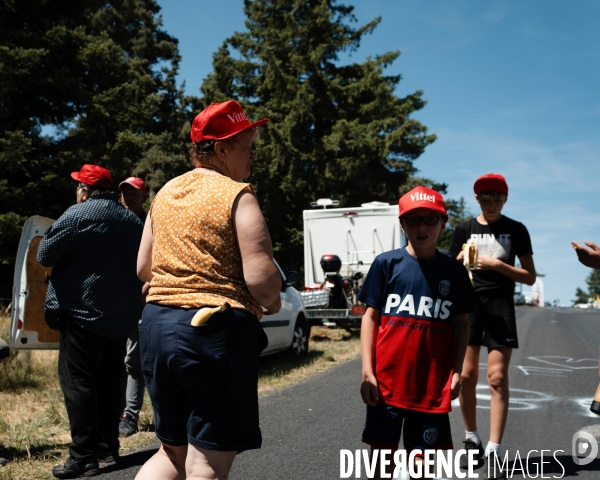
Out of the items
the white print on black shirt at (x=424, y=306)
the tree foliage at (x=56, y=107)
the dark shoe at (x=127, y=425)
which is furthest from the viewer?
the tree foliage at (x=56, y=107)

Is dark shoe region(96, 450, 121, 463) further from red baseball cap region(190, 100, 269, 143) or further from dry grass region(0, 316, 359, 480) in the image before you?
red baseball cap region(190, 100, 269, 143)

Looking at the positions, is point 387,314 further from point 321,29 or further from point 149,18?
point 149,18

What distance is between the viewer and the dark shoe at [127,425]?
519 centimetres

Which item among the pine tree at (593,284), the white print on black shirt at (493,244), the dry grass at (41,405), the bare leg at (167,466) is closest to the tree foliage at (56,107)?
the dry grass at (41,405)

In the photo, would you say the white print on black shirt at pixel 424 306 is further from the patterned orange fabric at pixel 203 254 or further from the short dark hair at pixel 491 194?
the short dark hair at pixel 491 194

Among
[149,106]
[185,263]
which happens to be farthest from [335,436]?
[149,106]

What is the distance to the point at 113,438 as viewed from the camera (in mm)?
4477

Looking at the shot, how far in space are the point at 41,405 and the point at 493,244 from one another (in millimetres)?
4559

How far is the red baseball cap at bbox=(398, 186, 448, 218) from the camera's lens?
3090 millimetres

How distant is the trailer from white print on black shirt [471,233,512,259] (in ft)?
31.7

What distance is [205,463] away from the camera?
2.26 m

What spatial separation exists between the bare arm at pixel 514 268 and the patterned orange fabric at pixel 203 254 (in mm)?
2235

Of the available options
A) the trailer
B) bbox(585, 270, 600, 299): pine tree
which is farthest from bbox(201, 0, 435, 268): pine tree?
bbox(585, 270, 600, 299): pine tree

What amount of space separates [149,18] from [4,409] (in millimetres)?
36376
